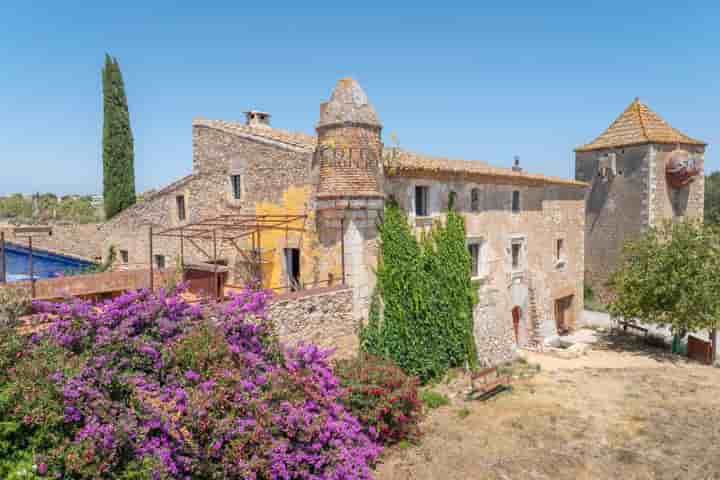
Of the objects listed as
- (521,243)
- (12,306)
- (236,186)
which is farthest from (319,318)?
(521,243)

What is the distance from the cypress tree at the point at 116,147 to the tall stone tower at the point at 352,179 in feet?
58.1

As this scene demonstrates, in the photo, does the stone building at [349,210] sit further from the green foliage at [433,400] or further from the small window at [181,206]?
the green foliage at [433,400]

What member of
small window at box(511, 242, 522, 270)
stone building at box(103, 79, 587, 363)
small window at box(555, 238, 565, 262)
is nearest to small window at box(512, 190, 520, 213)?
stone building at box(103, 79, 587, 363)

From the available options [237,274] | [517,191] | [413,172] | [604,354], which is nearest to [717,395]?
[604,354]

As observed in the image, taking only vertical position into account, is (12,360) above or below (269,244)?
below

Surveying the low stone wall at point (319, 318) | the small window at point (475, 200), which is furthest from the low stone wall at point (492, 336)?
the low stone wall at point (319, 318)

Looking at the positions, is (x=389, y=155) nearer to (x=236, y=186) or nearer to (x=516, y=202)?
(x=236, y=186)

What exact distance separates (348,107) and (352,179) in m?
2.09

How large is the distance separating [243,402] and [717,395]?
1462 centimetres

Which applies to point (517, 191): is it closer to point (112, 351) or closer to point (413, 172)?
Answer: point (413, 172)

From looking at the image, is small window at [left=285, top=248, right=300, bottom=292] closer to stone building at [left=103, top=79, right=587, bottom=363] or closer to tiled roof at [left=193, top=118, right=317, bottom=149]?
stone building at [left=103, top=79, right=587, bottom=363]

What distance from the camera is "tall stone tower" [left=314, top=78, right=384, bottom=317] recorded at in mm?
13547

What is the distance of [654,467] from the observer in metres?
10.2

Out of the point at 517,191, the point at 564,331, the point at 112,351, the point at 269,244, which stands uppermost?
the point at 517,191
